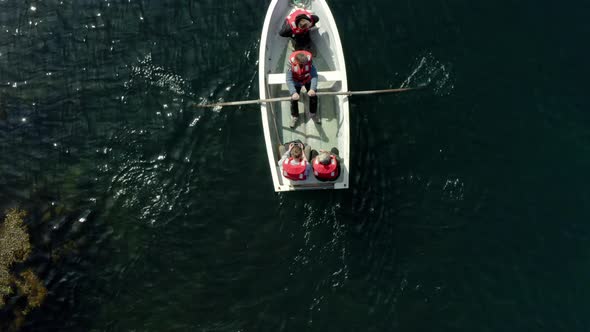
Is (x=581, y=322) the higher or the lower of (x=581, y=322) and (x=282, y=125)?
the lower

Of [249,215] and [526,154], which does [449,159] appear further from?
[249,215]

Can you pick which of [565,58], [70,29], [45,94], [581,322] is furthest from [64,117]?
[581,322]

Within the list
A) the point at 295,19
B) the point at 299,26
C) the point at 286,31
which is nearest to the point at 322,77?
the point at 299,26

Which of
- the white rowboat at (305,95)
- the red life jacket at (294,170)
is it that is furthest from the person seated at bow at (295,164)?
the white rowboat at (305,95)

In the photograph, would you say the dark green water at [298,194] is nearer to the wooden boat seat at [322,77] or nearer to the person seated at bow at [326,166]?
the wooden boat seat at [322,77]

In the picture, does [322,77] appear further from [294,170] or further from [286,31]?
[294,170]

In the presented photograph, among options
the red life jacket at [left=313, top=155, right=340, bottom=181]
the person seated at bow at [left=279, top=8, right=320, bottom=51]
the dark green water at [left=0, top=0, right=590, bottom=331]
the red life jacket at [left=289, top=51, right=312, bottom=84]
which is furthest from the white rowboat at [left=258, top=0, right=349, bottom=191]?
the dark green water at [left=0, top=0, right=590, bottom=331]
